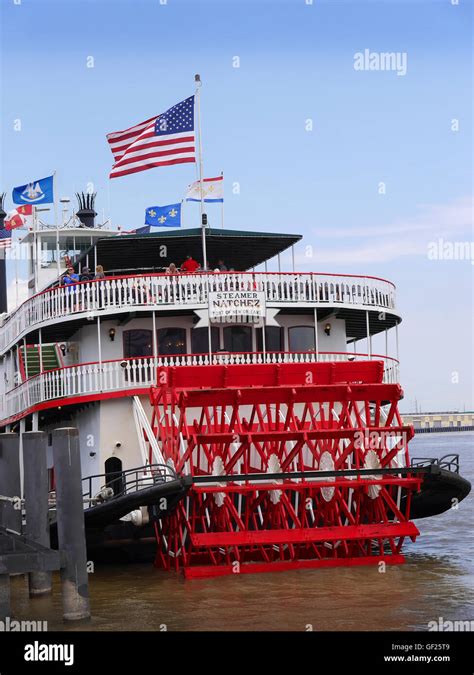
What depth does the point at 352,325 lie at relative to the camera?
23.3 meters

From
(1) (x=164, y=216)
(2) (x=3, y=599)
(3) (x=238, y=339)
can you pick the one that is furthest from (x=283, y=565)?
(1) (x=164, y=216)

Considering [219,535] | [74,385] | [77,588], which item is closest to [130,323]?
[74,385]

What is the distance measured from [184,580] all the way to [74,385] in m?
4.05

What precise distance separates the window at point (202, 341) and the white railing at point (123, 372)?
0.44 m

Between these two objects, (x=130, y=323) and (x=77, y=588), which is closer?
(x=77, y=588)

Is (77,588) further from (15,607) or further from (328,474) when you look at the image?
(328,474)

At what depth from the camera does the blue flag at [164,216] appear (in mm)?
26156

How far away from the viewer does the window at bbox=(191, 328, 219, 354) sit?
21.3 m

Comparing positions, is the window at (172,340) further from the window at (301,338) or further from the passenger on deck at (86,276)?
the window at (301,338)

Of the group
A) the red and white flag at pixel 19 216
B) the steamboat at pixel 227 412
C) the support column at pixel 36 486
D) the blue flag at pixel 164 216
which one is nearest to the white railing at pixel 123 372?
the steamboat at pixel 227 412

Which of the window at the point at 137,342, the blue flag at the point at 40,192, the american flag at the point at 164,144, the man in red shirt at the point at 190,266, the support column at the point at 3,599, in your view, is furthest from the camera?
the blue flag at the point at 40,192

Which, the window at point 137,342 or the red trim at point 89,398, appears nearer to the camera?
the red trim at point 89,398

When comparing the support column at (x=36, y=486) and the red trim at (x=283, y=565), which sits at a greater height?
the support column at (x=36, y=486)

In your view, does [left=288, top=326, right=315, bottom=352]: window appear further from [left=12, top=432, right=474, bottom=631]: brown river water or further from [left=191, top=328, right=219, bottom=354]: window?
[left=12, top=432, right=474, bottom=631]: brown river water
